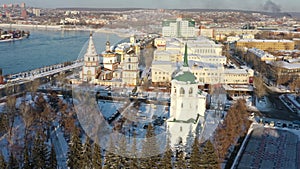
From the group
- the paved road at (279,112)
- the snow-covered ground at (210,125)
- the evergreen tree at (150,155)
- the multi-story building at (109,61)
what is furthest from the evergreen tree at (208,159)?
the multi-story building at (109,61)

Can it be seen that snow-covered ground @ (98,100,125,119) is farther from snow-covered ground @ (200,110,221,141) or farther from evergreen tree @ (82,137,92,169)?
evergreen tree @ (82,137,92,169)

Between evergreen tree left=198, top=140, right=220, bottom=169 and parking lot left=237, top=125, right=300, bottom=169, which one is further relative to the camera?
parking lot left=237, top=125, right=300, bottom=169

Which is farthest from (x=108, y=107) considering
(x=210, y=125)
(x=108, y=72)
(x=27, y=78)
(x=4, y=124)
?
(x=27, y=78)

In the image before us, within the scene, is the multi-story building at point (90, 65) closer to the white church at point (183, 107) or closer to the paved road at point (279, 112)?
the paved road at point (279, 112)

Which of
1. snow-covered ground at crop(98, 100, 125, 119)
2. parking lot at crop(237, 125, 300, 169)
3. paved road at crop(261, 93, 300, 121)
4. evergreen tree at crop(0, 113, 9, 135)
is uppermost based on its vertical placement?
evergreen tree at crop(0, 113, 9, 135)

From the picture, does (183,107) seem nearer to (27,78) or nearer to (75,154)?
(75,154)

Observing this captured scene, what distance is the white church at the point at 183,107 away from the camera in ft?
13.4

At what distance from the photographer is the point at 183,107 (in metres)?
4.14

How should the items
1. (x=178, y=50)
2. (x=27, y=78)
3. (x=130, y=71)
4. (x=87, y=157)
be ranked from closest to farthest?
1. (x=87, y=157)
2. (x=130, y=71)
3. (x=27, y=78)
4. (x=178, y=50)

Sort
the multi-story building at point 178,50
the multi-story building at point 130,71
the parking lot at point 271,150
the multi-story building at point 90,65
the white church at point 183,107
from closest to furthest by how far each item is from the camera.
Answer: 1. the white church at point 183,107
2. the parking lot at point 271,150
3. the multi-story building at point 130,71
4. the multi-story building at point 90,65
5. the multi-story building at point 178,50

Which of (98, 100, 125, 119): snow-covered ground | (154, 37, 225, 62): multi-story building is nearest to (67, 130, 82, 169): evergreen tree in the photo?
(98, 100, 125, 119): snow-covered ground

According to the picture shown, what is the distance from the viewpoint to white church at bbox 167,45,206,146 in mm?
4086

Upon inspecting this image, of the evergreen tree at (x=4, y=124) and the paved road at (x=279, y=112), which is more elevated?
the evergreen tree at (x=4, y=124)

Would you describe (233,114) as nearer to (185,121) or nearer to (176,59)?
(185,121)
